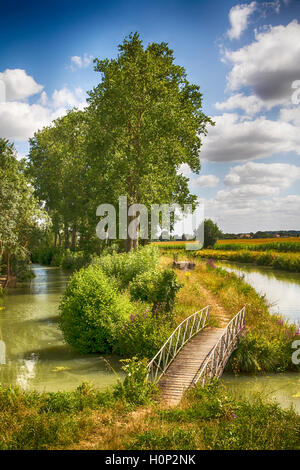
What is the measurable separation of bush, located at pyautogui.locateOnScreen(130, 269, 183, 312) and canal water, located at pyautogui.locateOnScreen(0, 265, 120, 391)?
3.47m

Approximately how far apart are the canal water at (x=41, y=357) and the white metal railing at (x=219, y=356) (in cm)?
255

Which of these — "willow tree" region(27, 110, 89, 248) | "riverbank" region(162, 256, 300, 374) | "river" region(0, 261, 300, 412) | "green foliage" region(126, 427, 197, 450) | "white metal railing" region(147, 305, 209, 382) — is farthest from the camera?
"willow tree" region(27, 110, 89, 248)

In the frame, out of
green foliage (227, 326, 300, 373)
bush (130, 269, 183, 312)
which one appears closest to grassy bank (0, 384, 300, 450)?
green foliage (227, 326, 300, 373)

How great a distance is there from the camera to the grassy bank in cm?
673

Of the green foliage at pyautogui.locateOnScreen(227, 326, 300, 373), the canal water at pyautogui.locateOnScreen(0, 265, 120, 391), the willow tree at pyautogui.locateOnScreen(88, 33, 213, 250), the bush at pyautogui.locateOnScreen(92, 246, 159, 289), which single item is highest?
the willow tree at pyautogui.locateOnScreen(88, 33, 213, 250)

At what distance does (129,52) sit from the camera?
2975 centimetres

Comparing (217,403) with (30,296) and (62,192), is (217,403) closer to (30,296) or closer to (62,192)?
(30,296)

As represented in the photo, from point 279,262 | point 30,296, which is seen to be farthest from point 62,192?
point 279,262

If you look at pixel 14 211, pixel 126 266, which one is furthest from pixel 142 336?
pixel 14 211

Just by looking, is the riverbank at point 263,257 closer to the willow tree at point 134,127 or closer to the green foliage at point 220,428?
the willow tree at point 134,127

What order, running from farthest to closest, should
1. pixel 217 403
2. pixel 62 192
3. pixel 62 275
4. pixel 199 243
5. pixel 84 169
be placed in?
pixel 199 243 → pixel 62 192 → pixel 84 169 → pixel 62 275 → pixel 217 403

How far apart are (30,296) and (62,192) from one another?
998 inches

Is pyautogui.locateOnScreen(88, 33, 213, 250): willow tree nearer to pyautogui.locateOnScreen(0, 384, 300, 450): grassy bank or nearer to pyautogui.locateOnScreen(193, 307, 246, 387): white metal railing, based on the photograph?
pyautogui.locateOnScreen(193, 307, 246, 387): white metal railing

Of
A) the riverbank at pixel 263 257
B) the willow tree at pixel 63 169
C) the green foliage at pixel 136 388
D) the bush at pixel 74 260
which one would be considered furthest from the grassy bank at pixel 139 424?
the riverbank at pixel 263 257
